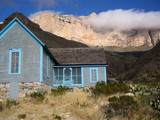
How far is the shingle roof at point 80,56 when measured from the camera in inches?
913

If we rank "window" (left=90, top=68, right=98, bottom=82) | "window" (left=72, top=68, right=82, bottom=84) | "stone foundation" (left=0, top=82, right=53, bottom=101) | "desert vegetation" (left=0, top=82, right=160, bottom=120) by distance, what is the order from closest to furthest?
"desert vegetation" (left=0, top=82, right=160, bottom=120), "stone foundation" (left=0, top=82, right=53, bottom=101), "window" (left=90, top=68, right=98, bottom=82), "window" (left=72, top=68, right=82, bottom=84)

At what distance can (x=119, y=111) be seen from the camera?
9.79m

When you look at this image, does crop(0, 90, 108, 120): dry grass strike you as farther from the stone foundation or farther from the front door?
the front door

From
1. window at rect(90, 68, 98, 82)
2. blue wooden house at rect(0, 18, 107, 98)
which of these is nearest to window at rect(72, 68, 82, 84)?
window at rect(90, 68, 98, 82)

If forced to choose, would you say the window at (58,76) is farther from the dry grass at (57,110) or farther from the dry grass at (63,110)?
Result: the dry grass at (63,110)

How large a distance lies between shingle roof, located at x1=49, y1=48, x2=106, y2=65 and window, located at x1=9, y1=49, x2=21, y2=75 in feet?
25.9

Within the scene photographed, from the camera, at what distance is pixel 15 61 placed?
53.6ft

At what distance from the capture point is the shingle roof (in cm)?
2318

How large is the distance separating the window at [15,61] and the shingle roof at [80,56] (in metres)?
7.89

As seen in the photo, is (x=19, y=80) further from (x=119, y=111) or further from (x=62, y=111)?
(x=119, y=111)

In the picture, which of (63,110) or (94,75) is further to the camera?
(94,75)

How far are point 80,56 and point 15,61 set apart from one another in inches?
385

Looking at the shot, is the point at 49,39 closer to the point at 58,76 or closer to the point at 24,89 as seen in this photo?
the point at 58,76

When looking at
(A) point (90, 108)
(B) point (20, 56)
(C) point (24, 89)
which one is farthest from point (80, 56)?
(A) point (90, 108)
